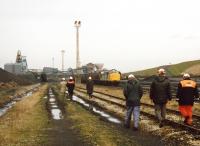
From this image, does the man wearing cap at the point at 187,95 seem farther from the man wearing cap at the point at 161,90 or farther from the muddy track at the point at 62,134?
the muddy track at the point at 62,134

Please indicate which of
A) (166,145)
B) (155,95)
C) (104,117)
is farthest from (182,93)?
(104,117)

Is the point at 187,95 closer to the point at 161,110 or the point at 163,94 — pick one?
the point at 163,94

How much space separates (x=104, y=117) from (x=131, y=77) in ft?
19.4

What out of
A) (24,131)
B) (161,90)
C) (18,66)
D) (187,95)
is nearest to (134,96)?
(161,90)

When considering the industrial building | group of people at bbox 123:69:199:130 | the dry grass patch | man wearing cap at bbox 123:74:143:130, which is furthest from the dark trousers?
the industrial building

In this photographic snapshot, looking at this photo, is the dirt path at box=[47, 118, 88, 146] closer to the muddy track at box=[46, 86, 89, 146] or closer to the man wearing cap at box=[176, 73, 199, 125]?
the muddy track at box=[46, 86, 89, 146]

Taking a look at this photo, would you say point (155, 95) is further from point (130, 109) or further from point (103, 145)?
point (103, 145)

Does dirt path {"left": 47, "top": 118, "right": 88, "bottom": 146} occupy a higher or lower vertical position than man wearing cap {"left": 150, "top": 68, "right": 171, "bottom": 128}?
lower

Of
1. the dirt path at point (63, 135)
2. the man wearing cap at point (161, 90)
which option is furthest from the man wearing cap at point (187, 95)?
the dirt path at point (63, 135)

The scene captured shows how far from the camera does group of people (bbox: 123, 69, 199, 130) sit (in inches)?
693

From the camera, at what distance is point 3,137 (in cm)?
1662

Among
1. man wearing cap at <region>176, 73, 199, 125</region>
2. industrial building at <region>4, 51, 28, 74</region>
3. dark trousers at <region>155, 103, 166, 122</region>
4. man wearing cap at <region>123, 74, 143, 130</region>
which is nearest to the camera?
man wearing cap at <region>176, 73, 199, 125</region>

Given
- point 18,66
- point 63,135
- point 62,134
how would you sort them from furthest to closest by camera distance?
point 18,66, point 62,134, point 63,135

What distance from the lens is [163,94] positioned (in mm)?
17891
